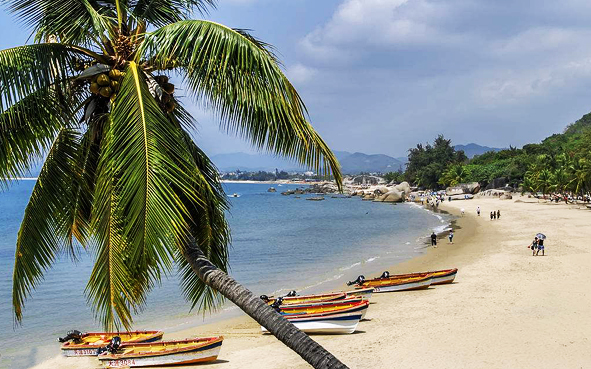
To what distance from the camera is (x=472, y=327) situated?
15.7m

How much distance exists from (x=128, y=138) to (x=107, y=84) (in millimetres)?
794

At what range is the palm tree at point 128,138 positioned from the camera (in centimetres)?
A: 387

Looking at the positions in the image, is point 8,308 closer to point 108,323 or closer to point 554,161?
point 108,323

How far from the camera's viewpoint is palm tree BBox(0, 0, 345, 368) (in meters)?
3.87

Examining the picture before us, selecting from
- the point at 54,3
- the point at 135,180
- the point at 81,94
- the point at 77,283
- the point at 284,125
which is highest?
the point at 54,3

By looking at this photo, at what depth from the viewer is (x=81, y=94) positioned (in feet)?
16.0

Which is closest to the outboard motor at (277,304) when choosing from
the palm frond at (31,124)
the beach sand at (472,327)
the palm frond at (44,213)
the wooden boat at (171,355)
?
the beach sand at (472,327)

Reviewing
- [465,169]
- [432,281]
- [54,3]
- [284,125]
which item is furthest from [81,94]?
[465,169]

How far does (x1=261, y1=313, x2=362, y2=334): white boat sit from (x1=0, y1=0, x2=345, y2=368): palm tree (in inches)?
443

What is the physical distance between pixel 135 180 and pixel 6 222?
267 ft

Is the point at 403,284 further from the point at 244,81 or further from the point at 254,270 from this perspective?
the point at 244,81

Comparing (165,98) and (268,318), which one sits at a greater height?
(165,98)

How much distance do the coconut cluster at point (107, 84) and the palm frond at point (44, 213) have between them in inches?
30.4

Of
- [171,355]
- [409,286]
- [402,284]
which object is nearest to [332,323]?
[171,355]
